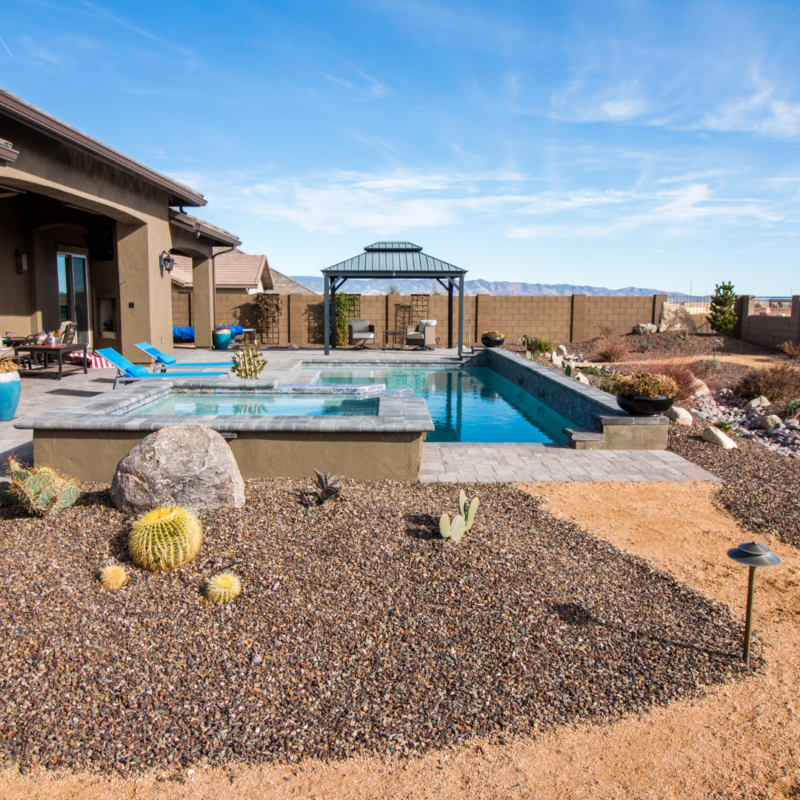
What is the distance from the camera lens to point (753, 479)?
646cm

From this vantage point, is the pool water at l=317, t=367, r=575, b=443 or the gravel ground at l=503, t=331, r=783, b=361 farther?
the gravel ground at l=503, t=331, r=783, b=361

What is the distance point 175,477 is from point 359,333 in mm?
16426

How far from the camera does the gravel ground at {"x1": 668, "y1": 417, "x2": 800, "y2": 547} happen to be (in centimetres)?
535

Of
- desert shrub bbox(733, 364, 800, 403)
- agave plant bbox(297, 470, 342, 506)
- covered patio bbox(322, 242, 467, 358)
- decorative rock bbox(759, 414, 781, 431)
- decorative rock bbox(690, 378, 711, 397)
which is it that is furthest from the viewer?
covered patio bbox(322, 242, 467, 358)

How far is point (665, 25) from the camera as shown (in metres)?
11.8

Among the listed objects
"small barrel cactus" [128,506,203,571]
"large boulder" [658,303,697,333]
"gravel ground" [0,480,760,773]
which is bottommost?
→ "gravel ground" [0,480,760,773]

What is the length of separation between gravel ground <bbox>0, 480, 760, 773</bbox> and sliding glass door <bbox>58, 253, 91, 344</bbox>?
11.3 m

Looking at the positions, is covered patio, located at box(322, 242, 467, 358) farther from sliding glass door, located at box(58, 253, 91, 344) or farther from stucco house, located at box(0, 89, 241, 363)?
sliding glass door, located at box(58, 253, 91, 344)

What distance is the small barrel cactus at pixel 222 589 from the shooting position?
143 inches

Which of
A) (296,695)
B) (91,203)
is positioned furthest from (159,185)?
(296,695)

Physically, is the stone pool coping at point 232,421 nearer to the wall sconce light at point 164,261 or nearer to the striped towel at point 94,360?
the striped towel at point 94,360

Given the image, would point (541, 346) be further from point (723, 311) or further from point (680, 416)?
point (680, 416)

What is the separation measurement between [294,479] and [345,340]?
1609 centimetres

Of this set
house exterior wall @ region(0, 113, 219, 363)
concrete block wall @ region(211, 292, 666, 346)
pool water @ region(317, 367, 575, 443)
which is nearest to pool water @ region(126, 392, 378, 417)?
pool water @ region(317, 367, 575, 443)
